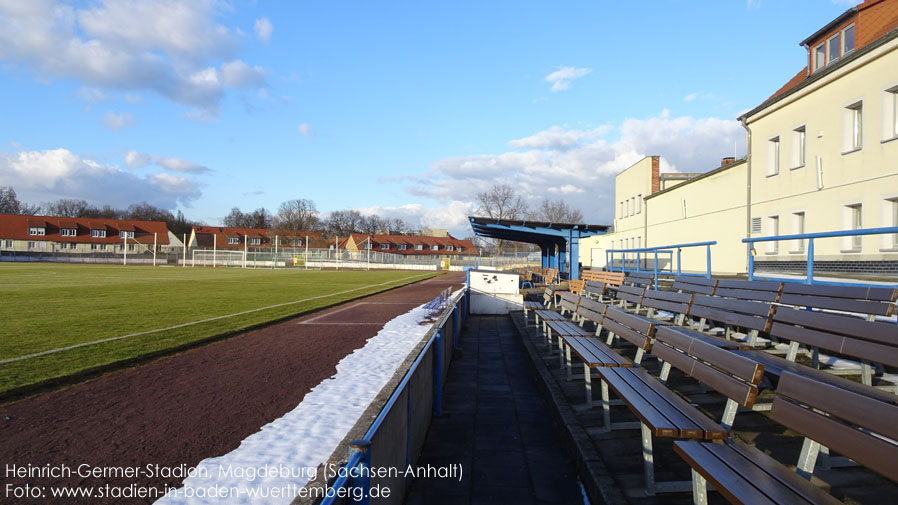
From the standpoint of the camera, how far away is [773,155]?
58.3 feet

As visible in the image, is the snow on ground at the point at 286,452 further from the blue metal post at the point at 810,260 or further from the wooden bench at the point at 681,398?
the blue metal post at the point at 810,260

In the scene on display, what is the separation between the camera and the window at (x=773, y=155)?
57.7 ft

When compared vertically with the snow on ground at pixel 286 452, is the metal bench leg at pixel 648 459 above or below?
above

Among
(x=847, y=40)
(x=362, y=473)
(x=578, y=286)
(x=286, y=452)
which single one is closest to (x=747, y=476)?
(x=362, y=473)

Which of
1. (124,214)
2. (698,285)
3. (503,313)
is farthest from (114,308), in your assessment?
(124,214)

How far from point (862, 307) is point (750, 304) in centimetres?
98

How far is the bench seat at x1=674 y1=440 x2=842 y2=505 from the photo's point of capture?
6.68 ft

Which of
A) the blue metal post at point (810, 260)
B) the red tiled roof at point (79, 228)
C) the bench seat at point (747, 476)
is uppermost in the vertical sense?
the red tiled roof at point (79, 228)

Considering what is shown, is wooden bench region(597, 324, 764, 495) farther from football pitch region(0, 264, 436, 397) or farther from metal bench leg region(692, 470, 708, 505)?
football pitch region(0, 264, 436, 397)

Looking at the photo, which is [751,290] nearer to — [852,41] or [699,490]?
[699,490]

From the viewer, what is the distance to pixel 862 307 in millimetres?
4262

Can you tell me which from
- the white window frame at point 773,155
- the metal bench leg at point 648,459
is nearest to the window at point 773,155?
the white window frame at point 773,155

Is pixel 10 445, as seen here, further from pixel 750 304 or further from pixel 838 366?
pixel 838 366

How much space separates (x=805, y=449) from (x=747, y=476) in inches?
16.4
